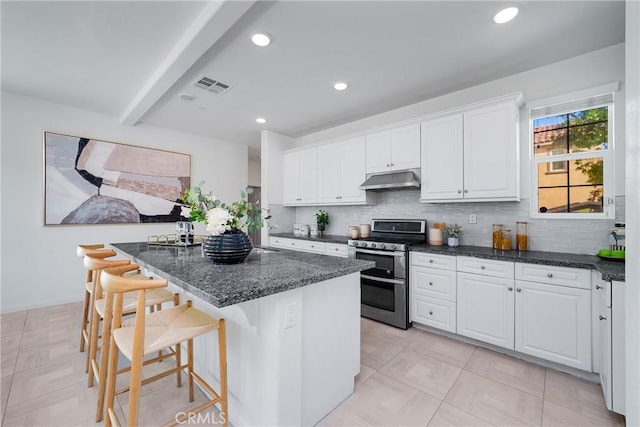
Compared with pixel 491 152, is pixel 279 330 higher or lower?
lower

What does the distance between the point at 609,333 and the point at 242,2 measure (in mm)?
3096

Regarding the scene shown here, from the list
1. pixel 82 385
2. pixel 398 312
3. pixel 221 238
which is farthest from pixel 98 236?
pixel 398 312

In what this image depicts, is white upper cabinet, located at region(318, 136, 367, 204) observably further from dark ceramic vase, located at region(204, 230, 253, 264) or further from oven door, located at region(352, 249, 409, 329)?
dark ceramic vase, located at region(204, 230, 253, 264)

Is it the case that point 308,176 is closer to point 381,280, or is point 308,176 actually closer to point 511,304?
point 381,280

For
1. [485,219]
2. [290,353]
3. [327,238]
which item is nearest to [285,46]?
[290,353]

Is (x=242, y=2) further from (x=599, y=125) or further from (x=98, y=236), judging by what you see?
(x=98, y=236)

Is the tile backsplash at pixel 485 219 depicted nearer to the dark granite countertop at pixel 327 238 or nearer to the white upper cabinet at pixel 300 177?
the dark granite countertop at pixel 327 238

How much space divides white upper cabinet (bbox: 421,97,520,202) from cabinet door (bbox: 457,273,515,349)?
82 cm

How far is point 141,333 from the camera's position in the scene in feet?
3.83

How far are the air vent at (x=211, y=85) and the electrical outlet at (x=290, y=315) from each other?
2606 mm

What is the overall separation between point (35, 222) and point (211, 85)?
291 centimetres

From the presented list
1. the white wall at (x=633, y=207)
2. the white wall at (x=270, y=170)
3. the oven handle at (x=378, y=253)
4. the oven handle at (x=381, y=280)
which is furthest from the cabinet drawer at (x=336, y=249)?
the white wall at (x=633, y=207)

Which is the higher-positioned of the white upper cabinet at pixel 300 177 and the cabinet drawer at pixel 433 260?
the white upper cabinet at pixel 300 177

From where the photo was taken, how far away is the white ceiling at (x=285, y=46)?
1.92 m
